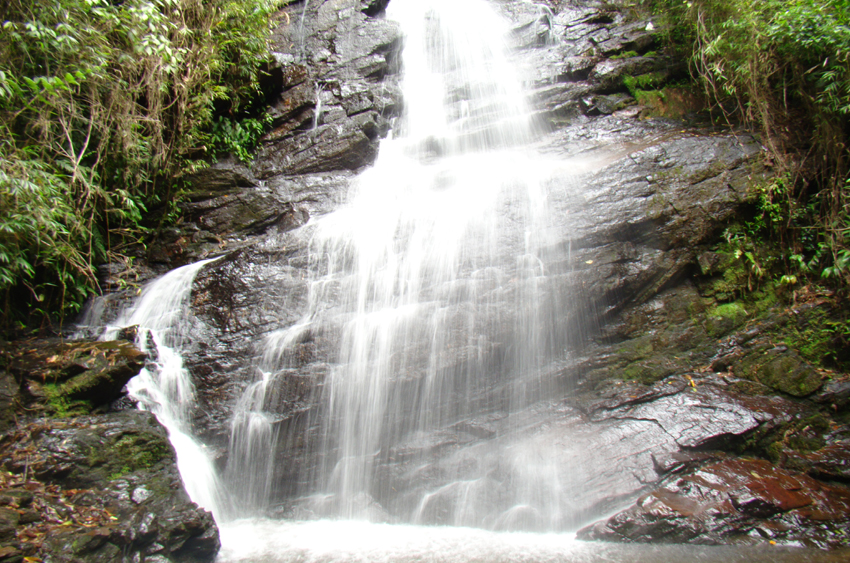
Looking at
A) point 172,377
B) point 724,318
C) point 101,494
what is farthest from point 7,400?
point 724,318

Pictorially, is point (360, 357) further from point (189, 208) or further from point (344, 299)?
point (189, 208)

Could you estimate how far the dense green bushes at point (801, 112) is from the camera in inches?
213

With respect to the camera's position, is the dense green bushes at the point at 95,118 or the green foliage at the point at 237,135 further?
the green foliage at the point at 237,135

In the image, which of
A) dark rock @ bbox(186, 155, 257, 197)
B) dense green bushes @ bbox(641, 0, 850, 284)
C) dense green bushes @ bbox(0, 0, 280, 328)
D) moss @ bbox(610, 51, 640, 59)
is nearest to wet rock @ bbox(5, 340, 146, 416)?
dense green bushes @ bbox(0, 0, 280, 328)

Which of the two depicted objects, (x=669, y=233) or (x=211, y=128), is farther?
(x=211, y=128)

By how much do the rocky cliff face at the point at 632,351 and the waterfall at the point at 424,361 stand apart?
0.42 ft

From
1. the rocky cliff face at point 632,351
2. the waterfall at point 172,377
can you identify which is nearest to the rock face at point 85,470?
the waterfall at point 172,377

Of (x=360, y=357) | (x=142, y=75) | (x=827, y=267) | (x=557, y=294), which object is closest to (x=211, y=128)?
(x=142, y=75)

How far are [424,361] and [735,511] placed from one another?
134 inches

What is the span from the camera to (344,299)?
249 inches

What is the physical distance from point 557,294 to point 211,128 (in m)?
8.01

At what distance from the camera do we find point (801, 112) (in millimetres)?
6285

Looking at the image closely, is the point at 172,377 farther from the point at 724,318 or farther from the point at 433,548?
the point at 724,318

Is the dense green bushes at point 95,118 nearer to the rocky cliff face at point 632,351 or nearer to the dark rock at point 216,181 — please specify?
the dark rock at point 216,181
